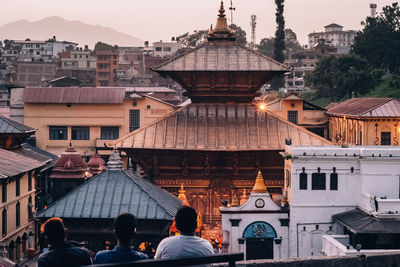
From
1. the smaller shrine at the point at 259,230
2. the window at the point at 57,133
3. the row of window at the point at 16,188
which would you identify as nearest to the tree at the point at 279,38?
the window at the point at 57,133

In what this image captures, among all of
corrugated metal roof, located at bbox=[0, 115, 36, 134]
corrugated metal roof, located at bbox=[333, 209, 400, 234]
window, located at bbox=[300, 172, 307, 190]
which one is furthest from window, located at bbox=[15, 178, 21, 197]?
corrugated metal roof, located at bbox=[333, 209, 400, 234]

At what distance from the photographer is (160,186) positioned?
27.9m

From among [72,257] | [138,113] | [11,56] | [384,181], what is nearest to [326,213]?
[384,181]

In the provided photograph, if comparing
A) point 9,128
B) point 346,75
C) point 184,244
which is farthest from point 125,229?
point 346,75

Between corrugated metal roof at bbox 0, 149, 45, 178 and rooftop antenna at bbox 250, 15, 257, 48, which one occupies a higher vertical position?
rooftop antenna at bbox 250, 15, 257, 48

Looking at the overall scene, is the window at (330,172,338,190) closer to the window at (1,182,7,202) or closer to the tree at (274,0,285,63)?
the window at (1,182,7,202)

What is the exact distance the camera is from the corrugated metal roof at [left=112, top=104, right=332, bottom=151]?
90.3 ft

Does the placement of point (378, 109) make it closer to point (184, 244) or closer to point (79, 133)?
point (79, 133)

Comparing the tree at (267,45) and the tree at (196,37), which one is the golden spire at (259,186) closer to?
the tree at (196,37)

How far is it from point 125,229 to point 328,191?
2204 centimetres

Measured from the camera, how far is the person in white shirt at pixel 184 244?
9.89 metres

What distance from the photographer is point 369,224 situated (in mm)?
28375

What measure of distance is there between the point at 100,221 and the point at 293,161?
10882 millimetres

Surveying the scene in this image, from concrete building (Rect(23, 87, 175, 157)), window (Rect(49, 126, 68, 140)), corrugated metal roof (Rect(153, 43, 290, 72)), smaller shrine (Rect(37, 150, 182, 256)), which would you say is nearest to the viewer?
smaller shrine (Rect(37, 150, 182, 256))
